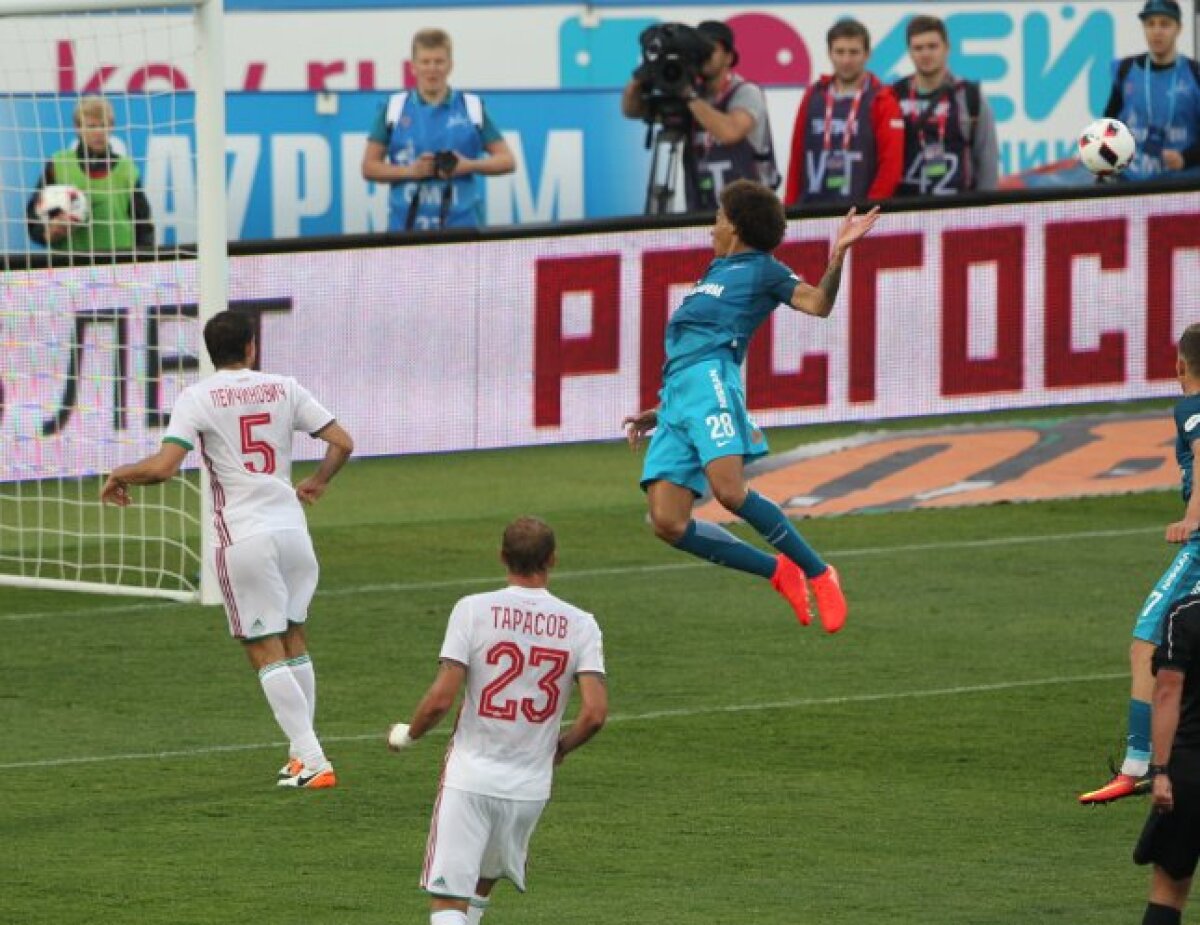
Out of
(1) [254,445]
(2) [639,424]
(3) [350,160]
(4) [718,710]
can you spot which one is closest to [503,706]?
(1) [254,445]

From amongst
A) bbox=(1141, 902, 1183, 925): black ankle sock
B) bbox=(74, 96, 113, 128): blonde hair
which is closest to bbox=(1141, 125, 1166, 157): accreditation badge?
bbox=(74, 96, 113, 128): blonde hair

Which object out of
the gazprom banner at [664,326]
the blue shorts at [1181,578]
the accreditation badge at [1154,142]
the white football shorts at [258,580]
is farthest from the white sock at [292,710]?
the accreditation badge at [1154,142]

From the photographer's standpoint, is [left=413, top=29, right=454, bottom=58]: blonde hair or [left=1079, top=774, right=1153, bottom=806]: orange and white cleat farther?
[left=413, top=29, right=454, bottom=58]: blonde hair

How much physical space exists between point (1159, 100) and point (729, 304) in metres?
10.0

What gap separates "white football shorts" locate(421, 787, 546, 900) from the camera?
8.88 m

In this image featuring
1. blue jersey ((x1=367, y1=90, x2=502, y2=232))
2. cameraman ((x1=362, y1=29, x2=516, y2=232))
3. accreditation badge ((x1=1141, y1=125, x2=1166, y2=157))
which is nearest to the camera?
cameraman ((x1=362, y1=29, x2=516, y2=232))

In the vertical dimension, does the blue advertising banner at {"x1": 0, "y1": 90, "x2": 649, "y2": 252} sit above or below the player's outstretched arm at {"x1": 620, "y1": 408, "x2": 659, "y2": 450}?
above

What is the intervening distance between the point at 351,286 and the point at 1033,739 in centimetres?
768

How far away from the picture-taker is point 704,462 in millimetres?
12273

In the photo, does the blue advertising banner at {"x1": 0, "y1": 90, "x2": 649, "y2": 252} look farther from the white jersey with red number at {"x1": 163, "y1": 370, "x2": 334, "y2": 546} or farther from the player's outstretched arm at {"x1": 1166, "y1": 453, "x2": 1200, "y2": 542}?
the player's outstretched arm at {"x1": 1166, "y1": 453, "x2": 1200, "y2": 542}

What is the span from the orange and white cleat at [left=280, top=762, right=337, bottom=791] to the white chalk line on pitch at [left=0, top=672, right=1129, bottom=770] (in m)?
0.84

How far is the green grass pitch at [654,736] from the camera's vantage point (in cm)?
1063

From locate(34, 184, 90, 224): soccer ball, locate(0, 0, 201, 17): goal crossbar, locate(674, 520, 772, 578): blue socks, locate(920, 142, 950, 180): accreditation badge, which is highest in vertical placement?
locate(0, 0, 201, 17): goal crossbar

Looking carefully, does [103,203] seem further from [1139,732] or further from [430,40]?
[1139,732]
